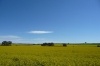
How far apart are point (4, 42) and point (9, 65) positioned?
13101 centimetres

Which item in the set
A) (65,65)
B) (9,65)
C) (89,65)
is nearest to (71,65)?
(65,65)

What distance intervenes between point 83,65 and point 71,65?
1.32 meters

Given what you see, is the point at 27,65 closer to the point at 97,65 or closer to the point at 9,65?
the point at 9,65

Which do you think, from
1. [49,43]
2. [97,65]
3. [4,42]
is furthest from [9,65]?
[4,42]

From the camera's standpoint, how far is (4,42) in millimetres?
140500

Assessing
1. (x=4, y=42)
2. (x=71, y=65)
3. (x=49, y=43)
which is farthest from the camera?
(x=4, y=42)

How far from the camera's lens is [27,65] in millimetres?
15539

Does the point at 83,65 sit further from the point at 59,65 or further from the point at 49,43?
the point at 49,43

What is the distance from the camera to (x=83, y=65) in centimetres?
1537

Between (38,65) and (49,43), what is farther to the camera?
(49,43)

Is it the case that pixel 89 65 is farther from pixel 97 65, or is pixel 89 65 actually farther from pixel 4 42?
pixel 4 42

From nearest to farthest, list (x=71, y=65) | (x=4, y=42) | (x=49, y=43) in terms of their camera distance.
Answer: (x=71, y=65), (x=49, y=43), (x=4, y=42)

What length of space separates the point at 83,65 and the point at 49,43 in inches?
4507

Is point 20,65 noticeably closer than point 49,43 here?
Yes
